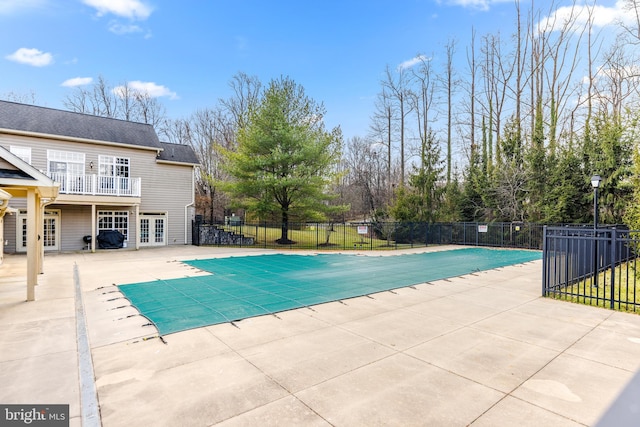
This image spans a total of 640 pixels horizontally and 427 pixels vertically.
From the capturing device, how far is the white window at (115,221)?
693 inches

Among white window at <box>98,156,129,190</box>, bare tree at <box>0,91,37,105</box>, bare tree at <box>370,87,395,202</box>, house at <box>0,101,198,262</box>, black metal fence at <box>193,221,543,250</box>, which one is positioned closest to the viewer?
house at <box>0,101,198,262</box>

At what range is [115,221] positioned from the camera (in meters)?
18.0

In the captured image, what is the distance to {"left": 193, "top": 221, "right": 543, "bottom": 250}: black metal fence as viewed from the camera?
18625 millimetres

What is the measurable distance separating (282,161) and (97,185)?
31.5ft

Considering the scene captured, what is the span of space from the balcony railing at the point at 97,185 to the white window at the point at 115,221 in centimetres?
169

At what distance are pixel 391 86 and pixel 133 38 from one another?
66.4ft

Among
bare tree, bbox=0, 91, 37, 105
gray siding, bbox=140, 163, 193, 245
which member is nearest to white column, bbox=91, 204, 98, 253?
gray siding, bbox=140, 163, 193, 245

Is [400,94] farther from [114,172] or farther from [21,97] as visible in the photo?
[21,97]

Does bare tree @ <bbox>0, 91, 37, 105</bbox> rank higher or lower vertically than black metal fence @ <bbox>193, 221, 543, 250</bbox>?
higher

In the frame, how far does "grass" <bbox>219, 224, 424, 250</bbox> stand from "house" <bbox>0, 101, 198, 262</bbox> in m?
4.17

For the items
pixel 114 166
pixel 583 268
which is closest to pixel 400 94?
pixel 114 166

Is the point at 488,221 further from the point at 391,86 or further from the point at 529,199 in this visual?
the point at 391,86

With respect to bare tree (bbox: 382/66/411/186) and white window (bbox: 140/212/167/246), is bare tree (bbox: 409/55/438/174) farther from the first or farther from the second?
white window (bbox: 140/212/167/246)

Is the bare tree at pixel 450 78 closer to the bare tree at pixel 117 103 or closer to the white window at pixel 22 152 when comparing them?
the bare tree at pixel 117 103
